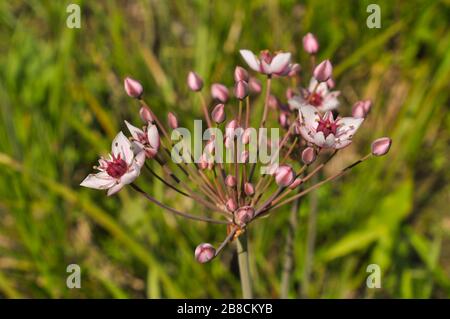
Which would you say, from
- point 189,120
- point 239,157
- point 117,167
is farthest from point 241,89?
point 189,120

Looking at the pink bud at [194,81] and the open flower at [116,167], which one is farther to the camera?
the pink bud at [194,81]

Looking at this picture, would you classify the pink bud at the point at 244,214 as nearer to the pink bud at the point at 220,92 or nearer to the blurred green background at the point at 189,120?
the pink bud at the point at 220,92

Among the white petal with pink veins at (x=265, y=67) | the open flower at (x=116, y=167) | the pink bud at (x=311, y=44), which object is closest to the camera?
the open flower at (x=116, y=167)

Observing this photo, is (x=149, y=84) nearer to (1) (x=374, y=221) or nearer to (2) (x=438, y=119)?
(1) (x=374, y=221)

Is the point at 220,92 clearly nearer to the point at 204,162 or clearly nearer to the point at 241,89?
the point at 241,89

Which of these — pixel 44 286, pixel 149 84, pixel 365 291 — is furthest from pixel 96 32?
pixel 365 291

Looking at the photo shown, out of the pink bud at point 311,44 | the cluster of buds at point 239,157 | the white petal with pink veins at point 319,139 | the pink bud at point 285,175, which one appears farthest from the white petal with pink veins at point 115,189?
the pink bud at point 311,44
